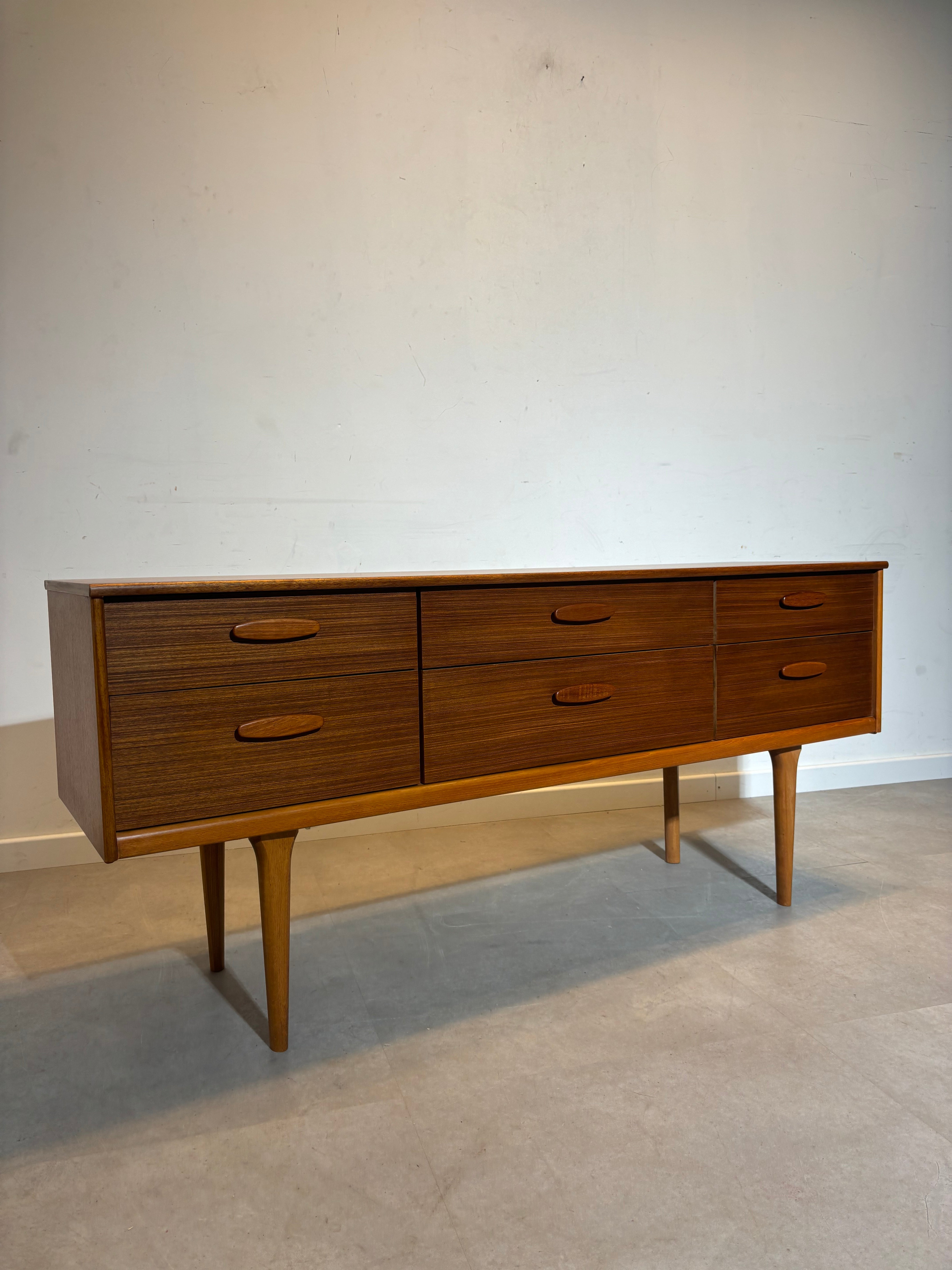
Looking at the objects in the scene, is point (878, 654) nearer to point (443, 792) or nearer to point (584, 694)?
point (584, 694)

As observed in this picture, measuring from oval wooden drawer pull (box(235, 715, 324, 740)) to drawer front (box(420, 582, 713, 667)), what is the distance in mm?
194

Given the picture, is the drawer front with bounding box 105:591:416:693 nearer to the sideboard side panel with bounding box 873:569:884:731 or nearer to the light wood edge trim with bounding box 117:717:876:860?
the light wood edge trim with bounding box 117:717:876:860

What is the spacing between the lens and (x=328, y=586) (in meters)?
1.22

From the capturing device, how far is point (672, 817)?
2062 mm

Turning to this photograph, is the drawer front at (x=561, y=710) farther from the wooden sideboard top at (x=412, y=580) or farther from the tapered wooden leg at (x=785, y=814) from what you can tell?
the tapered wooden leg at (x=785, y=814)

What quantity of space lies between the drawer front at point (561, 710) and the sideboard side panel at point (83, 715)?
0.45m

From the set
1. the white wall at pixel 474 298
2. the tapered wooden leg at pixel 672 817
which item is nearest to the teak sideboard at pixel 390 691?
the tapered wooden leg at pixel 672 817

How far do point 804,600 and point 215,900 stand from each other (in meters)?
1.22

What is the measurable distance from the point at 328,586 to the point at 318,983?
2.41 ft

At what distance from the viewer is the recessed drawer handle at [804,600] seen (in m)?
1.67

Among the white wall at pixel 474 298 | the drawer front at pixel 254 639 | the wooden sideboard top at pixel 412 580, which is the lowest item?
the drawer front at pixel 254 639

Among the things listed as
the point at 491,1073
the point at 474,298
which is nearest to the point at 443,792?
the point at 491,1073

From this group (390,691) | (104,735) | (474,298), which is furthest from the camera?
(474,298)

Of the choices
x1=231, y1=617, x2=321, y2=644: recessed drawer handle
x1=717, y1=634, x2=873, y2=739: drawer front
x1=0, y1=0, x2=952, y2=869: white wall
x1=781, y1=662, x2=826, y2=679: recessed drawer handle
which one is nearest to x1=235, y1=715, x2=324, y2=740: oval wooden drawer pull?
x1=231, y1=617, x2=321, y2=644: recessed drawer handle
